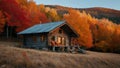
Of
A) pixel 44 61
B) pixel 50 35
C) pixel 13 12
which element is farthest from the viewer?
pixel 13 12

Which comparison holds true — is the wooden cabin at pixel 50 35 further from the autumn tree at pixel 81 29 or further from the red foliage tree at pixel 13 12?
the autumn tree at pixel 81 29

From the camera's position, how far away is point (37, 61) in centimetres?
3925

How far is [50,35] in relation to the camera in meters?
57.3

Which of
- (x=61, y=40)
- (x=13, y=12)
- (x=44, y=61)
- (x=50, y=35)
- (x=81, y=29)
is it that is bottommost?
(x=44, y=61)

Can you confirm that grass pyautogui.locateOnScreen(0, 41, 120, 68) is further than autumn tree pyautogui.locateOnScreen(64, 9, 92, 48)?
No

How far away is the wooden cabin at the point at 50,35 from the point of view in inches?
2232

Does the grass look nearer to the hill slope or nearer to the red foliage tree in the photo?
the hill slope

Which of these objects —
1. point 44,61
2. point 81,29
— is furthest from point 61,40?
point 44,61

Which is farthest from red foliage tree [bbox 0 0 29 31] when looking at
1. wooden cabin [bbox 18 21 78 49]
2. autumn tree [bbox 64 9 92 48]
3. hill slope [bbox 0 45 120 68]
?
hill slope [bbox 0 45 120 68]

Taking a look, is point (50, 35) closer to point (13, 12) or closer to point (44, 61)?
point (44, 61)

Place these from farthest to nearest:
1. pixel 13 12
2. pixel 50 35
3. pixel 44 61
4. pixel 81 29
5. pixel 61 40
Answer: pixel 81 29, pixel 13 12, pixel 61 40, pixel 50 35, pixel 44 61

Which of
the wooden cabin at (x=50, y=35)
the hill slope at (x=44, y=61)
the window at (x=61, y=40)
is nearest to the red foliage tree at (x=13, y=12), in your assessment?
the wooden cabin at (x=50, y=35)

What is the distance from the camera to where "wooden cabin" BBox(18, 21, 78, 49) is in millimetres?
56688

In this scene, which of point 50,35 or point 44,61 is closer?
point 44,61
